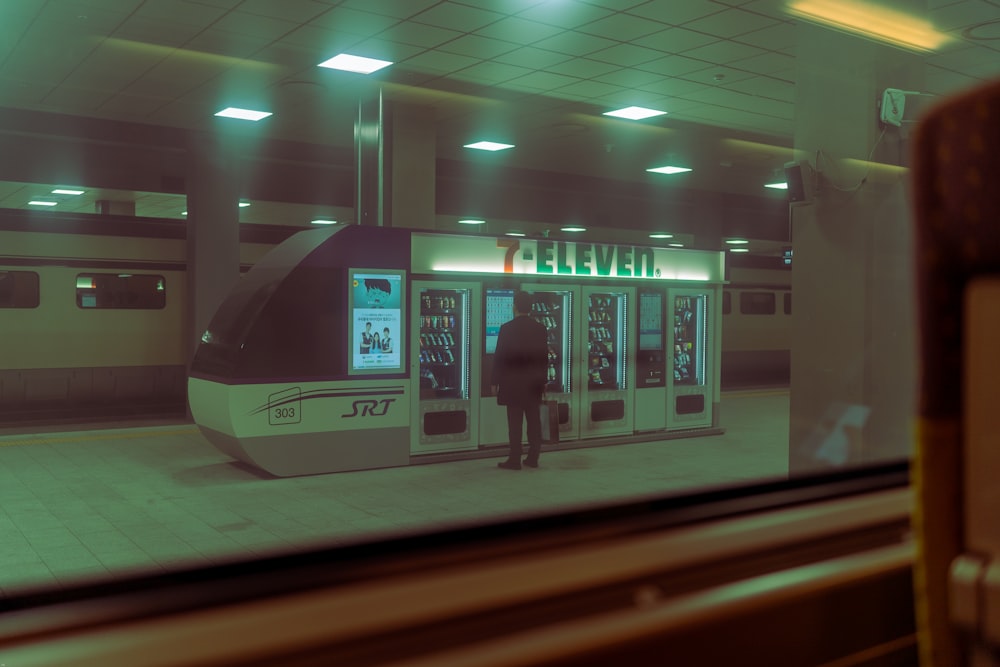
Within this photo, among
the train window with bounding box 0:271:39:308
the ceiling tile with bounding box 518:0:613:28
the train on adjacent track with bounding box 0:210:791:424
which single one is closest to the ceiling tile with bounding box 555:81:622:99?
the ceiling tile with bounding box 518:0:613:28

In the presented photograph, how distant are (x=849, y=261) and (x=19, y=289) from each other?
8797 millimetres

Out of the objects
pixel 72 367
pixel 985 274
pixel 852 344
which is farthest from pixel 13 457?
pixel 985 274

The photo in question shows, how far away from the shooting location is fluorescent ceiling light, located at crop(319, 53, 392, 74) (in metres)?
8.20

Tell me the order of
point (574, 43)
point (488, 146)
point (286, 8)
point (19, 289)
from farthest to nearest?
point (488, 146) → point (19, 289) → point (574, 43) → point (286, 8)

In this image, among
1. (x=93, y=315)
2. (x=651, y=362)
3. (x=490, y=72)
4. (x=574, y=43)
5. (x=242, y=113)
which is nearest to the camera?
(x=574, y=43)

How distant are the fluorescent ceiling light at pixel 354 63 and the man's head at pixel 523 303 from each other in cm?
248

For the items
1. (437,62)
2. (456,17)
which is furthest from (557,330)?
(456,17)

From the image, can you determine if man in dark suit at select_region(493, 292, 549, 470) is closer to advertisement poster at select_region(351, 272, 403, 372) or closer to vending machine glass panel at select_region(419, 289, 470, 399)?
vending machine glass panel at select_region(419, 289, 470, 399)

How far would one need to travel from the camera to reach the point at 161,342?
11.5m

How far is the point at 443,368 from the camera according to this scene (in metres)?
8.26

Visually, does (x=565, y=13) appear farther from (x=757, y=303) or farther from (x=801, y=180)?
(x=757, y=303)

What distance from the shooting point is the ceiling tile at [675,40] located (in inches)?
291

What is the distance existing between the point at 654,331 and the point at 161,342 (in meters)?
6.05

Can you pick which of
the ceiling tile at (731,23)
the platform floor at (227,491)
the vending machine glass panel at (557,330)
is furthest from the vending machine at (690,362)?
the ceiling tile at (731,23)
